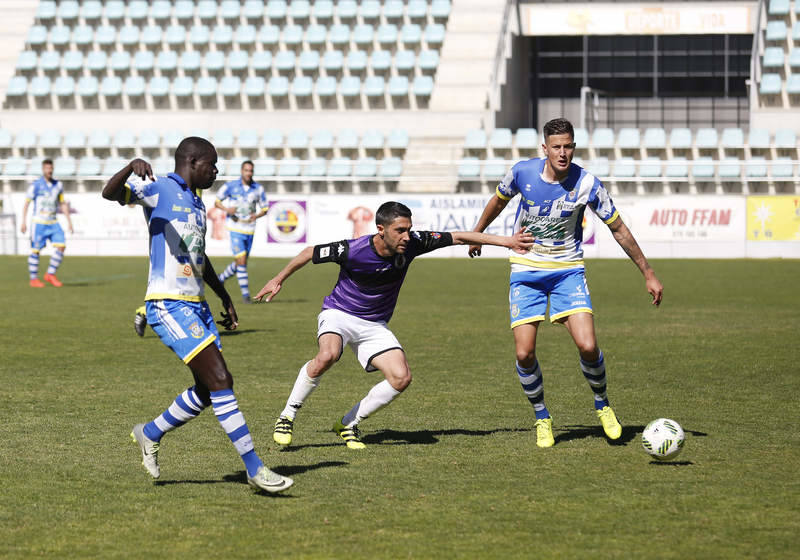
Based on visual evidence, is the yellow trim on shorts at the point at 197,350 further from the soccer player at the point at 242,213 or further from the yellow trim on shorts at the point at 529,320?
the soccer player at the point at 242,213

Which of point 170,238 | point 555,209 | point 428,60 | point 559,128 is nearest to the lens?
point 170,238

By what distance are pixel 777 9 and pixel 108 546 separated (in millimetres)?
35150

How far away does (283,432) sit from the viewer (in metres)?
7.38

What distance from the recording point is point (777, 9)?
36219 mm

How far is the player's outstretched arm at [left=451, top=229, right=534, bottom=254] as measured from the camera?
22.7 ft

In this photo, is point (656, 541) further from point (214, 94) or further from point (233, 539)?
point (214, 94)

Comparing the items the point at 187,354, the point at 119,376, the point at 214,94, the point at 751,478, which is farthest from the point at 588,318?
the point at 214,94

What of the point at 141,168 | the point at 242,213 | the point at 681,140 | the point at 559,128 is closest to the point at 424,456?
the point at 559,128

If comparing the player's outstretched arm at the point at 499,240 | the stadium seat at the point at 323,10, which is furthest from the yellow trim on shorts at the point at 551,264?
the stadium seat at the point at 323,10

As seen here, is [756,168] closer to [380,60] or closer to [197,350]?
[380,60]

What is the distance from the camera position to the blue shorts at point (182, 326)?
242 inches

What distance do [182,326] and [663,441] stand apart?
114 inches

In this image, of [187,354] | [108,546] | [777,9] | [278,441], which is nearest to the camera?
[108,546]

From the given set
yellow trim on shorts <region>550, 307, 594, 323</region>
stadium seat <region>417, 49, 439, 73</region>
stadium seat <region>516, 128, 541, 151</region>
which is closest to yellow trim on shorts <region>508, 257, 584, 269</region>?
yellow trim on shorts <region>550, 307, 594, 323</region>
